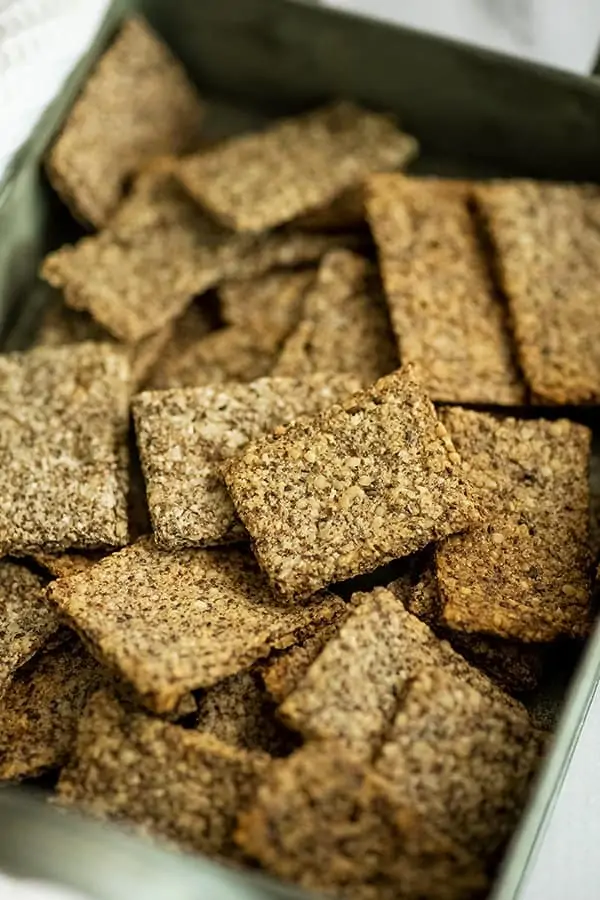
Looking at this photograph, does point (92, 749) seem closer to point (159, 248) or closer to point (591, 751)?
point (591, 751)

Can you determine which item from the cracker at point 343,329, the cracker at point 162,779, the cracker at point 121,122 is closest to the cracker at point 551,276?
the cracker at point 343,329

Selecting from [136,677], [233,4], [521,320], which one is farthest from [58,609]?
[233,4]

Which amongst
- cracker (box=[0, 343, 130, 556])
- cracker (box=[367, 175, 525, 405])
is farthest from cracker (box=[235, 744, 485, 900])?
cracker (box=[367, 175, 525, 405])

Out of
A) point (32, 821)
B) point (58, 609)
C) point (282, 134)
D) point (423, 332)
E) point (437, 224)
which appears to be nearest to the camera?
point (32, 821)

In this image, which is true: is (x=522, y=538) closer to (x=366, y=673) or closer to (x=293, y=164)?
(x=366, y=673)

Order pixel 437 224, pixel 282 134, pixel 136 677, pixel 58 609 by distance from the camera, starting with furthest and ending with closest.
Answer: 1. pixel 282 134
2. pixel 437 224
3. pixel 58 609
4. pixel 136 677

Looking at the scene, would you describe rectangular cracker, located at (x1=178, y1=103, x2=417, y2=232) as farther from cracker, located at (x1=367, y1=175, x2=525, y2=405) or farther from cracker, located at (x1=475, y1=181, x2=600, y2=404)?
cracker, located at (x1=475, y1=181, x2=600, y2=404)

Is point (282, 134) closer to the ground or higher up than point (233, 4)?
closer to the ground
